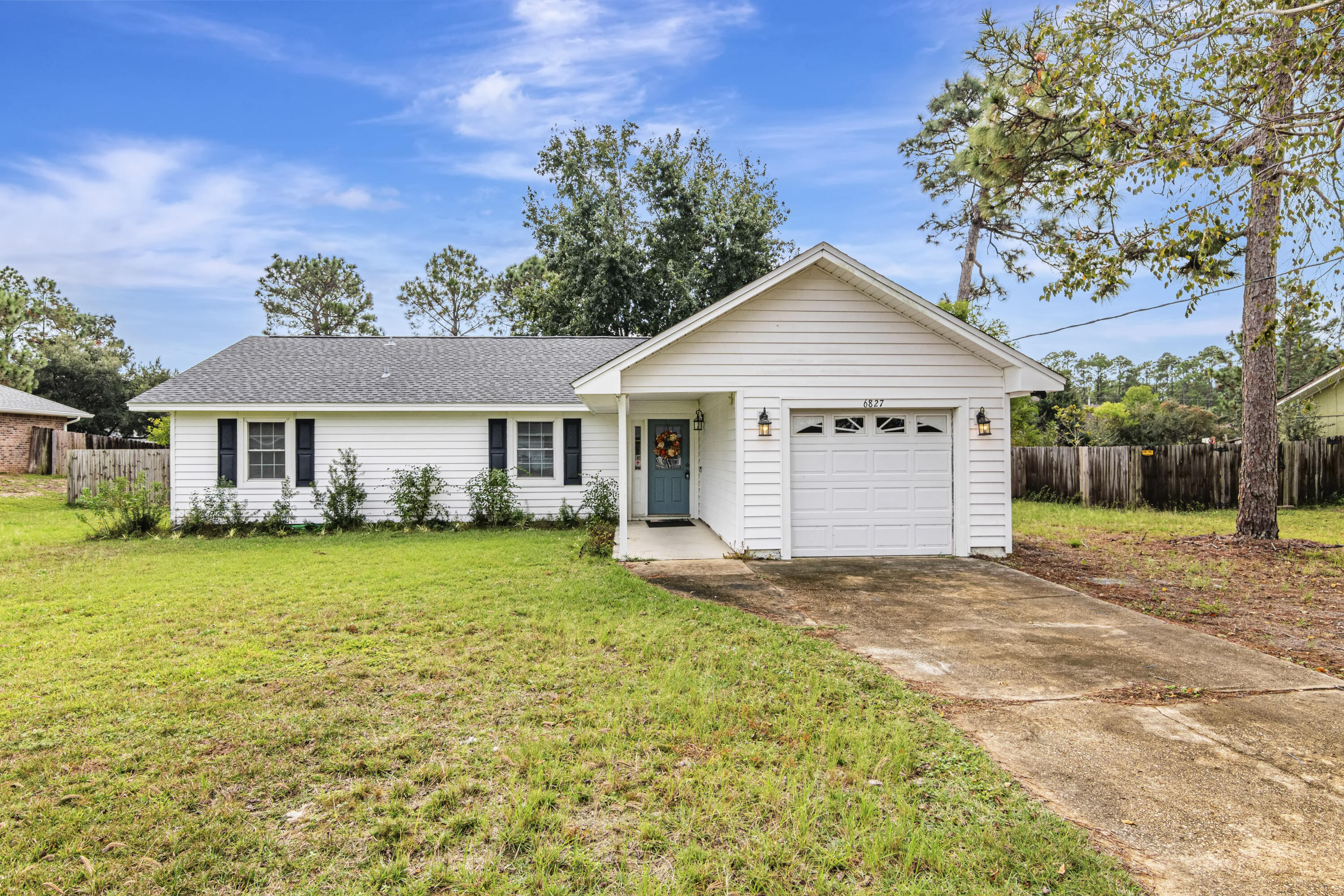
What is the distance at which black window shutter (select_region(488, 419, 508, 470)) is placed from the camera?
44.6 ft

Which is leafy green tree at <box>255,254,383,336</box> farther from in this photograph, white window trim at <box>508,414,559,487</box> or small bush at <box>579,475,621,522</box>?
small bush at <box>579,475,621,522</box>

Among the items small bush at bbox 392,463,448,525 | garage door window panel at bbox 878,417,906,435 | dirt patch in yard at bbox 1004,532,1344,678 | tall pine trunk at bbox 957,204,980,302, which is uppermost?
tall pine trunk at bbox 957,204,980,302

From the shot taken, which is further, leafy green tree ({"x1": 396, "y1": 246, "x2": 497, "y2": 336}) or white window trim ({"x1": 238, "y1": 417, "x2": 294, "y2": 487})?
leafy green tree ({"x1": 396, "y1": 246, "x2": 497, "y2": 336})

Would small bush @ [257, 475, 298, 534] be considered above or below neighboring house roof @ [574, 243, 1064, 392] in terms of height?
below

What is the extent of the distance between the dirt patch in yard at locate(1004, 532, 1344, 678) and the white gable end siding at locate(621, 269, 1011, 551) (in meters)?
2.19

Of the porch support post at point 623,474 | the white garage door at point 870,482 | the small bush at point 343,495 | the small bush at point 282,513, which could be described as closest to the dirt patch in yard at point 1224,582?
the white garage door at point 870,482

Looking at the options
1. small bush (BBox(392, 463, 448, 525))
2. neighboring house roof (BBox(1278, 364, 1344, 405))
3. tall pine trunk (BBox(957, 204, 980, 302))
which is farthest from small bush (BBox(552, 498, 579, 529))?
neighboring house roof (BBox(1278, 364, 1344, 405))

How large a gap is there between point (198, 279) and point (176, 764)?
92.5 feet

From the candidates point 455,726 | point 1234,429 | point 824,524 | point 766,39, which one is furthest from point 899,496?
point 1234,429

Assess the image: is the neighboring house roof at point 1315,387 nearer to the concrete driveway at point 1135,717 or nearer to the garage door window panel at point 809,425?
the garage door window panel at point 809,425

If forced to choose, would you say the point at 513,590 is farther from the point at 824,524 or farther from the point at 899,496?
the point at 899,496

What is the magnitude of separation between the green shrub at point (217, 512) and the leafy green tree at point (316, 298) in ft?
84.1

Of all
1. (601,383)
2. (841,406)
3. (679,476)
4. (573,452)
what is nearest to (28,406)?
(573,452)

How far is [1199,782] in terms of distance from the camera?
3.17 m
